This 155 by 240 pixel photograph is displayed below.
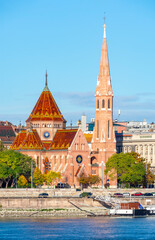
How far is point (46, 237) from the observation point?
146m

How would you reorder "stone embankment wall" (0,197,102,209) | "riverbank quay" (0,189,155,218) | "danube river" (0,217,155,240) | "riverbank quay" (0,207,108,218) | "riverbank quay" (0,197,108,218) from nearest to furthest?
"danube river" (0,217,155,240)
"riverbank quay" (0,207,108,218)
"riverbank quay" (0,189,155,218)
"riverbank quay" (0,197,108,218)
"stone embankment wall" (0,197,102,209)

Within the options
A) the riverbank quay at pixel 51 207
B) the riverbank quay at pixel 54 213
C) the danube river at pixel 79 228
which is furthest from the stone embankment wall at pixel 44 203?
the danube river at pixel 79 228

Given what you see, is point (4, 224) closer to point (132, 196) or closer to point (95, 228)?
point (95, 228)

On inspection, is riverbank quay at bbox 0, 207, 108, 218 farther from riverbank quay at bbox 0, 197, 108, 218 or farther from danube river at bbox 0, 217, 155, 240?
danube river at bbox 0, 217, 155, 240

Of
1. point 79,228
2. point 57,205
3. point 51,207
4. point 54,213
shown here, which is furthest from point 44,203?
point 79,228

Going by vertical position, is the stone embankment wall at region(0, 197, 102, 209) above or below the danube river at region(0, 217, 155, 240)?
above

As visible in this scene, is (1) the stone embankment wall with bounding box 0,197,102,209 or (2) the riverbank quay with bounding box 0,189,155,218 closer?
(2) the riverbank quay with bounding box 0,189,155,218

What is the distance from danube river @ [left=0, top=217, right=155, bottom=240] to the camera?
147488mm

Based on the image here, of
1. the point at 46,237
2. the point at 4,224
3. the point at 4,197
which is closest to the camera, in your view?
the point at 46,237

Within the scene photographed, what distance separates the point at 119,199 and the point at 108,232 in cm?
3730

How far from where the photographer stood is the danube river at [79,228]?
147488 millimetres

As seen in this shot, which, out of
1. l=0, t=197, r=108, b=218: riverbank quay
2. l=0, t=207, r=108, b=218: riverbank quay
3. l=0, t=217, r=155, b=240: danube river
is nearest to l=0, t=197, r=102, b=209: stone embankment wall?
l=0, t=197, r=108, b=218: riverbank quay

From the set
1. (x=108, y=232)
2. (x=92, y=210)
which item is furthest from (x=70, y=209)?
(x=108, y=232)

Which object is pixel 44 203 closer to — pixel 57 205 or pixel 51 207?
pixel 51 207
